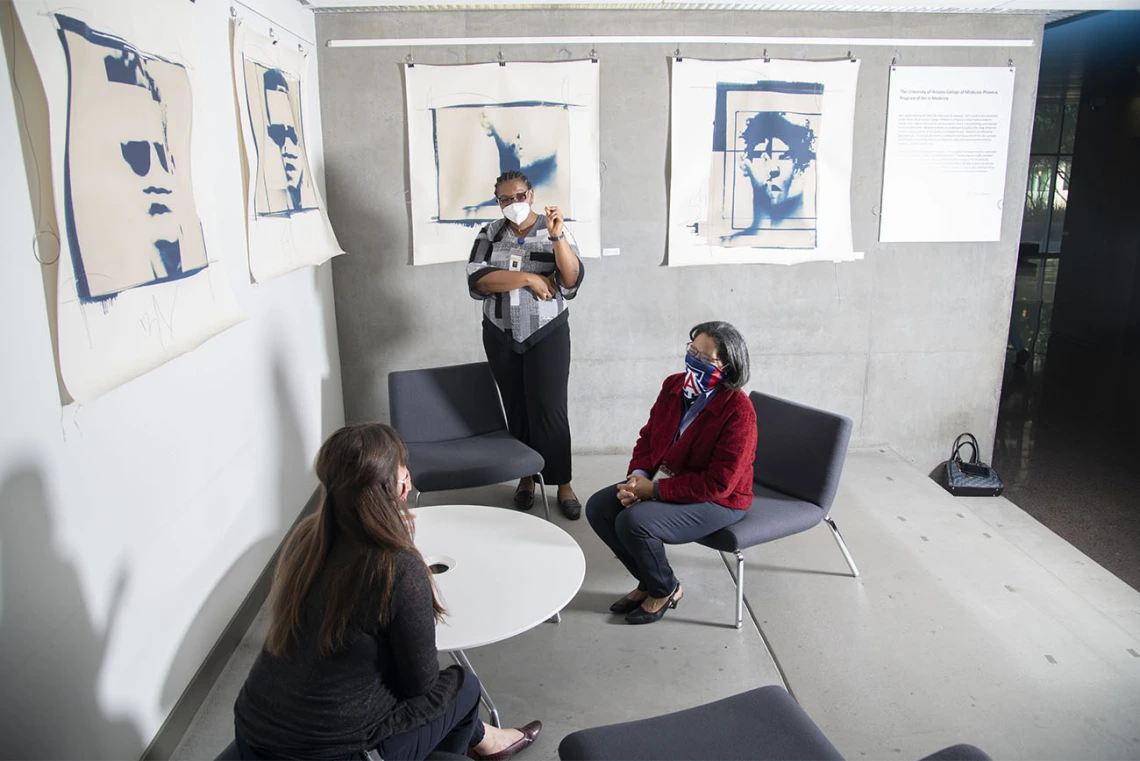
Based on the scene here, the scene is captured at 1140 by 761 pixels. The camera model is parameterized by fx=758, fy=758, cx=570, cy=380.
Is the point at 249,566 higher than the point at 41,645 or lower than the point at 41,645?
lower

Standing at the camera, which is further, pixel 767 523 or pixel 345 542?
pixel 767 523

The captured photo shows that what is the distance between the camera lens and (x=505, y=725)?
2.37 metres

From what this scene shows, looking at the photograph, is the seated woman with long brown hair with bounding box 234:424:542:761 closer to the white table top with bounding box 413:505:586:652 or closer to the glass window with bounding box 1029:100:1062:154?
the white table top with bounding box 413:505:586:652

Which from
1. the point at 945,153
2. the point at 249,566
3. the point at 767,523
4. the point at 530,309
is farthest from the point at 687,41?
the point at 249,566

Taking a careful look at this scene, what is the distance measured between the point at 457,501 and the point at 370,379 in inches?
42.4

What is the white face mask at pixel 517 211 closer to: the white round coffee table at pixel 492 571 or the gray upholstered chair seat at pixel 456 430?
the gray upholstered chair seat at pixel 456 430

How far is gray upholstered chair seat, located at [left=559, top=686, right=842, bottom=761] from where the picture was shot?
1.66m

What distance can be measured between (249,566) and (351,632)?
1634mm

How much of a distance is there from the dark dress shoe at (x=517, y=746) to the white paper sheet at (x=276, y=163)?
6.38ft

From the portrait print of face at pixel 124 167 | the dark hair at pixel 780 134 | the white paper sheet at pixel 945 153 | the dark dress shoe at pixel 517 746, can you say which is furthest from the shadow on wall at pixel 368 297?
the white paper sheet at pixel 945 153

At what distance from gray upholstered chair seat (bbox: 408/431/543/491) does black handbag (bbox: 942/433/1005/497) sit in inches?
104

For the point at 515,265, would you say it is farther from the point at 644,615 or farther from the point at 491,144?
the point at 644,615

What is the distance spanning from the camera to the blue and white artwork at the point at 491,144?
4188 millimetres

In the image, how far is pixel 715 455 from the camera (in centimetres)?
282
